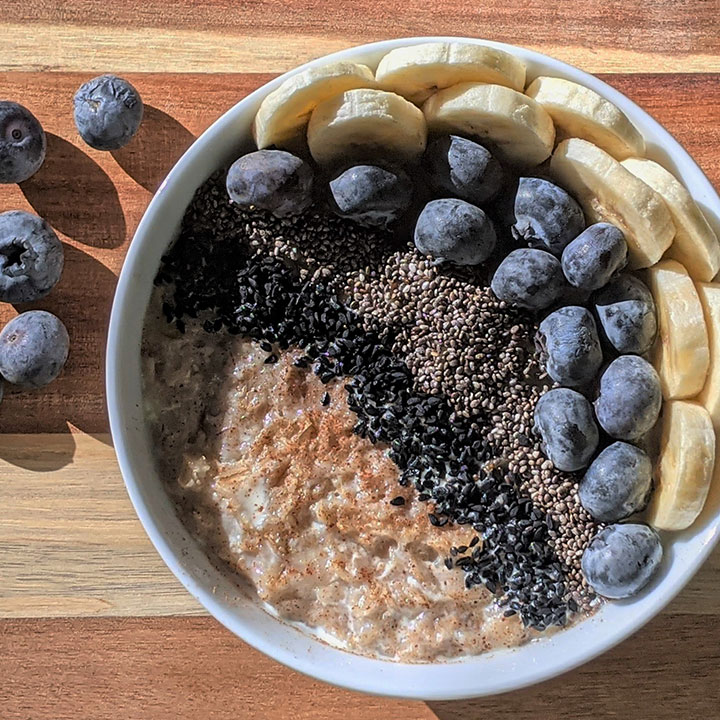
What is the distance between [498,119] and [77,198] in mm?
648

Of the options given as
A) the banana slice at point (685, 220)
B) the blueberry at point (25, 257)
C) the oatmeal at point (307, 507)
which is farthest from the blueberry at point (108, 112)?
the banana slice at point (685, 220)

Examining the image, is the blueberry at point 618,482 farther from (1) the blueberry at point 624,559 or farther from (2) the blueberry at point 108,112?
(2) the blueberry at point 108,112

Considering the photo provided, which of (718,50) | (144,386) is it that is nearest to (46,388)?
(144,386)

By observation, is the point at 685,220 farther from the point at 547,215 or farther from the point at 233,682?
the point at 233,682

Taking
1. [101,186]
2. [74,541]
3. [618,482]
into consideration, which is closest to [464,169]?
[618,482]

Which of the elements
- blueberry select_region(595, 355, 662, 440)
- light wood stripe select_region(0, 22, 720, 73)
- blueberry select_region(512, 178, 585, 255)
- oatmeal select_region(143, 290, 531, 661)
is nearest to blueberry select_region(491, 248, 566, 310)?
blueberry select_region(512, 178, 585, 255)

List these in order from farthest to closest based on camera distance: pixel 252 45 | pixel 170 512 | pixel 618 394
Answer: pixel 252 45 → pixel 170 512 → pixel 618 394

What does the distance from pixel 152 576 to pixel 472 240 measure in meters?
0.68

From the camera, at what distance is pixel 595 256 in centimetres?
110

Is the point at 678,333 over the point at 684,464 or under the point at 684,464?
over

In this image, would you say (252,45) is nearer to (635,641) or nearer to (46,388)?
(46,388)

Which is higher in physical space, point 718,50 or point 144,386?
point 718,50

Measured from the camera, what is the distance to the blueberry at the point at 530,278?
1139 mm

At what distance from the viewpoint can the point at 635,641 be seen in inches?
51.6
